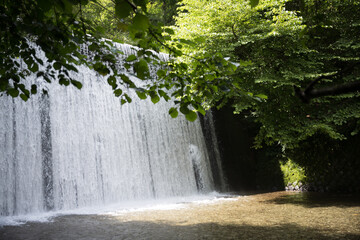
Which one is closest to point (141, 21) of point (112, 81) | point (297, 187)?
point (112, 81)

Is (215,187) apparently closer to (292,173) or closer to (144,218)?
(292,173)

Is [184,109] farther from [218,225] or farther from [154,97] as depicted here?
[218,225]

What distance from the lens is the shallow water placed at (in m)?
4.63

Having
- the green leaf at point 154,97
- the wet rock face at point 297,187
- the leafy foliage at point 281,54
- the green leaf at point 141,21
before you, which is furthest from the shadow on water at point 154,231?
the wet rock face at point 297,187

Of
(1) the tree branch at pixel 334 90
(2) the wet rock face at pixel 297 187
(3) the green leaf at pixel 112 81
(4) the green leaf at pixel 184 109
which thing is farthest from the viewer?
(2) the wet rock face at pixel 297 187

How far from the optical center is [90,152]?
1027cm

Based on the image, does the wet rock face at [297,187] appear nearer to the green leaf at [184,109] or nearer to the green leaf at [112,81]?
the green leaf at [112,81]

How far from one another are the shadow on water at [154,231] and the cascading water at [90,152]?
3.07 metres

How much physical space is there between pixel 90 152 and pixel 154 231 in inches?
230

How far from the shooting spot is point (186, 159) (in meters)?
12.6

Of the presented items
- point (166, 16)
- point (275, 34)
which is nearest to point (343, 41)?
point (275, 34)

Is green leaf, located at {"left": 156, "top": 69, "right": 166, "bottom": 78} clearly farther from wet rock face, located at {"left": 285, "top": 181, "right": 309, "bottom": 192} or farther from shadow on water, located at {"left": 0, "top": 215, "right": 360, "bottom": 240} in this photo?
wet rock face, located at {"left": 285, "top": 181, "right": 309, "bottom": 192}

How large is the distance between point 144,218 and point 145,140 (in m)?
5.44

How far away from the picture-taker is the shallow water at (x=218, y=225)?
4631mm
